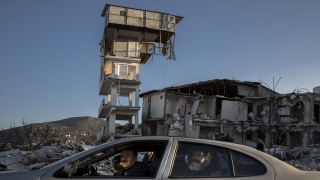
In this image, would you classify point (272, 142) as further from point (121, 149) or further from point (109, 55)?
point (121, 149)

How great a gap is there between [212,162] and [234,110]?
31774 millimetres

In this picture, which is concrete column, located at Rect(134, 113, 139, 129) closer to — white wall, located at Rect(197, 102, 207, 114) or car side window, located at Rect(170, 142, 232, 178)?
white wall, located at Rect(197, 102, 207, 114)

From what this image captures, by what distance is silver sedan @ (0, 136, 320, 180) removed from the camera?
11.7ft

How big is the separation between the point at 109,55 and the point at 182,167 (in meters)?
33.0

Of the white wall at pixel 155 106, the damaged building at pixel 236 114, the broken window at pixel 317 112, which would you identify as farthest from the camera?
the white wall at pixel 155 106

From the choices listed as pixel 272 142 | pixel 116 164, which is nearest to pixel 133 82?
pixel 272 142

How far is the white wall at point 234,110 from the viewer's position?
34344mm

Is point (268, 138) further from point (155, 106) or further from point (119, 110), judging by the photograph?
point (119, 110)

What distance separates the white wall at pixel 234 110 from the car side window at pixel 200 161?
102 ft

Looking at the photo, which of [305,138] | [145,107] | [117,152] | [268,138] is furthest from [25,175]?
[145,107]

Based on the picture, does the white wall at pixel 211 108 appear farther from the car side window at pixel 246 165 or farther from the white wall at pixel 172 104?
the car side window at pixel 246 165

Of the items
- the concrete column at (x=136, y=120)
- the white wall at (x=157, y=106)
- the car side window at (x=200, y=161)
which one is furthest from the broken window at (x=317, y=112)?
the car side window at (x=200, y=161)

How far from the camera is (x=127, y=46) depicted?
36594 millimetres

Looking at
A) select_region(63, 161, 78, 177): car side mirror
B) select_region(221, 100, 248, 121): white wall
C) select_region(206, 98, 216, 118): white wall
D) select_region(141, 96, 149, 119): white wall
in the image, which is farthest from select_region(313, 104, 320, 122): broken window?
select_region(63, 161, 78, 177): car side mirror
